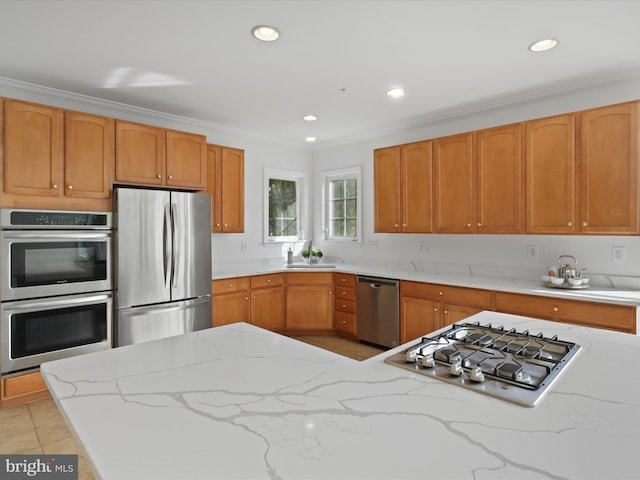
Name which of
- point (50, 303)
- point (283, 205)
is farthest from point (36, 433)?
point (283, 205)

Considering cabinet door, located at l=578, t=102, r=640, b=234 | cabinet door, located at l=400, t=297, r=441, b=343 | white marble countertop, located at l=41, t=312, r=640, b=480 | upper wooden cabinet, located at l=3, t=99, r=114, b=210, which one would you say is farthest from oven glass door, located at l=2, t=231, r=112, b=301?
cabinet door, located at l=578, t=102, r=640, b=234

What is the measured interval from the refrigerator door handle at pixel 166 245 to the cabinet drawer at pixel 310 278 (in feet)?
5.33

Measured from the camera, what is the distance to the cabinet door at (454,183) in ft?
11.8

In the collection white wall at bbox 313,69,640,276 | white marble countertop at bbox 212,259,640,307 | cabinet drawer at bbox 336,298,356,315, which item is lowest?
cabinet drawer at bbox 336,298,356,315

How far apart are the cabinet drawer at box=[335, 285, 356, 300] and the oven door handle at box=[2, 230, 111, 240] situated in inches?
99.8

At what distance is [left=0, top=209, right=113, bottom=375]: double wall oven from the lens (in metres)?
2.75

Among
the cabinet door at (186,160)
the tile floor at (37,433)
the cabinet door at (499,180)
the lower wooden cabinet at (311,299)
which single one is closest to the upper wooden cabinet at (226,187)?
the cabinet door at (186,160)

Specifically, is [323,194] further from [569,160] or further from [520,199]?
[569,160]

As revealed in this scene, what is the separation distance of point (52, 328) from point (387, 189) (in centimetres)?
336

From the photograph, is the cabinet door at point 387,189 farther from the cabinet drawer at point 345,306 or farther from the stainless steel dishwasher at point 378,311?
the cabinet drawer at point 345,306

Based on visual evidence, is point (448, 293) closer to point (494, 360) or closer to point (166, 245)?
point (494, 360)

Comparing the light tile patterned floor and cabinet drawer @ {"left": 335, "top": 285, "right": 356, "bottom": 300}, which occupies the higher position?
cabinet drawer @ {"left": 335, "top": 285, "right": 356, "bottom": 300}

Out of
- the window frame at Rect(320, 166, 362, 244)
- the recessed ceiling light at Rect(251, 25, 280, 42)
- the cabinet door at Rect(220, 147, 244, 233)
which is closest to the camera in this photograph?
the recessed ceiling light at Rect(251, 25, 280, 42)

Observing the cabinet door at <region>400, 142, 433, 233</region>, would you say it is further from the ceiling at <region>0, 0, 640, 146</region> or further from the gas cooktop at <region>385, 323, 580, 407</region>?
the gas cooktop at <region>385, 323, 580, 407</region>
